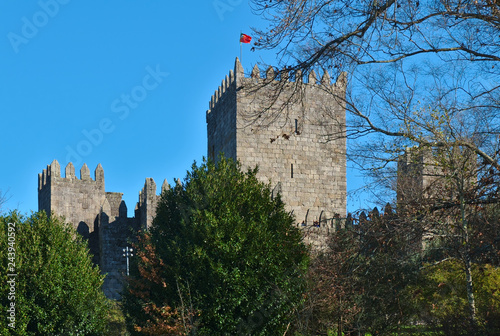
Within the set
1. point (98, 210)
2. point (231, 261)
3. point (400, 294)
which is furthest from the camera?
point (98, 210)

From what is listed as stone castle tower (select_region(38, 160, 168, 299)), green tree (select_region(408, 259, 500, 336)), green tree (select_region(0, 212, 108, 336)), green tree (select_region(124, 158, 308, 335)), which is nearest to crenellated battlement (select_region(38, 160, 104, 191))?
stone castle tower (select_region(38, 160, 168, 299))

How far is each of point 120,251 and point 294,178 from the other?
11.3 metres

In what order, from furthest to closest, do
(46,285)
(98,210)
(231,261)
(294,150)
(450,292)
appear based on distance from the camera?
1. (98,210)
2. (294,150)
3. (450,292)
4. (46,285)
5. (231,261)

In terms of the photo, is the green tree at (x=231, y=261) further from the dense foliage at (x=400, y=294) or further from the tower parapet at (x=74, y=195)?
the tower parapet at (x=74, y=195)

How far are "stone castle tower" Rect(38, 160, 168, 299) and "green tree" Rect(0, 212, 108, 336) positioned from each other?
15.3 metres

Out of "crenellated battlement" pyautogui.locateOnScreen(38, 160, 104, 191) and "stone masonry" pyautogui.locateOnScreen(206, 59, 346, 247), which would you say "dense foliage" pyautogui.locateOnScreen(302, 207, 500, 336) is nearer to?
"stone masonry" pyautogui.locateOnScreen(206, 59, 346, 247)

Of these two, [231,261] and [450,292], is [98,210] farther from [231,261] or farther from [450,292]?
[450,292]

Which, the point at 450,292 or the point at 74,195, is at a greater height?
the point at 74,195

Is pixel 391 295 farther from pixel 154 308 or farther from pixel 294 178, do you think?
pixel 294 178

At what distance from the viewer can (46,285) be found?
832 inches

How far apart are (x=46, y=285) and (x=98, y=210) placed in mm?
20900

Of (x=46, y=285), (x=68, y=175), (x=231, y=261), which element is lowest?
(x=46, y=285)

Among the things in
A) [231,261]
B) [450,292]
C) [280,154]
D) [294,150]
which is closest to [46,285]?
[231,261]

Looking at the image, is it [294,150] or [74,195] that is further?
[74,195]
